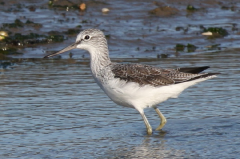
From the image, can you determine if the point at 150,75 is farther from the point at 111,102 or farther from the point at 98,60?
the point at 111,102

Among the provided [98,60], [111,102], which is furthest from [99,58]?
[111,102]

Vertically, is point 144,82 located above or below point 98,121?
above

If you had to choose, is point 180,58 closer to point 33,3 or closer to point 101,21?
point 101,21

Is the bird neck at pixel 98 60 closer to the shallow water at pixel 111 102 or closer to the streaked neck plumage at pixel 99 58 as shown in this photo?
the streaked neck plumage at pixel 99 58

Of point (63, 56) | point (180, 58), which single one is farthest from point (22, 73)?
point (180, 58)

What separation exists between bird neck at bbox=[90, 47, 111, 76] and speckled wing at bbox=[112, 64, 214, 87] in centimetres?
25

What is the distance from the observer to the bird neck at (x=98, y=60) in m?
8.14

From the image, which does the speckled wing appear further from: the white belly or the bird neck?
the bird neck

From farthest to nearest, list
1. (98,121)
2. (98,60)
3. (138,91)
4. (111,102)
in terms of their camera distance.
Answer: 1. (111,102)
2. (98,121)
3. (98,60)
4. (138,91)

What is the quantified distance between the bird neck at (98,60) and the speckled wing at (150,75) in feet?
0.83

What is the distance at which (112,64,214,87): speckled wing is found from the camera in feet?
25.5

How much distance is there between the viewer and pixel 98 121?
8336 millimetres

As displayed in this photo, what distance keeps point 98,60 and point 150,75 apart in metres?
0.89

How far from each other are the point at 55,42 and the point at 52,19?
1.94 metres
